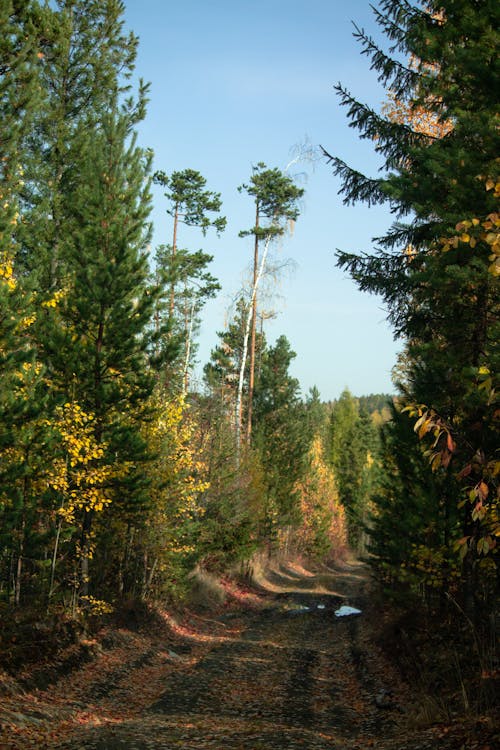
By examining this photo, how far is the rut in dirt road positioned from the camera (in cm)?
844

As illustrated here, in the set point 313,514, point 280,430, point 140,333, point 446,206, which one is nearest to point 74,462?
point 140,333

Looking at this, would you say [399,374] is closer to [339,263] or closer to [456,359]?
[339,263]

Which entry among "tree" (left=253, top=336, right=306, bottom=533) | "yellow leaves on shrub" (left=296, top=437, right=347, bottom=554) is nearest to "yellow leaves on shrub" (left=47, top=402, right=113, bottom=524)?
"tree" (left=253, top=336, right=306, bottom=533)

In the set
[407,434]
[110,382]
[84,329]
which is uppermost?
[84,329]

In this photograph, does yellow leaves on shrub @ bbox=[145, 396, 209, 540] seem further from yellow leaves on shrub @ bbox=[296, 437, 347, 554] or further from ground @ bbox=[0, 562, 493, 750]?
yellow leaves on shrub @ bbox=[296, 437, 347, 554]

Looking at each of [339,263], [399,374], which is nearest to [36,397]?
[339,263]

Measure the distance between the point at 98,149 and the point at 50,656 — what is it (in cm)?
1165

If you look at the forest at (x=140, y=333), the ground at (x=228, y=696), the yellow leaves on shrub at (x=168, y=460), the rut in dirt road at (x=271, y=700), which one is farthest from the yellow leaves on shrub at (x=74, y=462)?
the rut in dirt road at (x=271, y=700)

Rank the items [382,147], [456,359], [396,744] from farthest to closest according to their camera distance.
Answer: [382,147], [456,359], [396,744]

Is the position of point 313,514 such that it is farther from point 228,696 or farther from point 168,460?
point 228,696

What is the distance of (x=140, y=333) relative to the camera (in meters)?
16.5

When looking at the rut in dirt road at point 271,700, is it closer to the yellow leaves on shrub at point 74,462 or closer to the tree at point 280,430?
the yellow leaves on shrub at point 74,462

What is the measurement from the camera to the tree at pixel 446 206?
28.5 ft

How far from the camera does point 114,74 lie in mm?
20750
